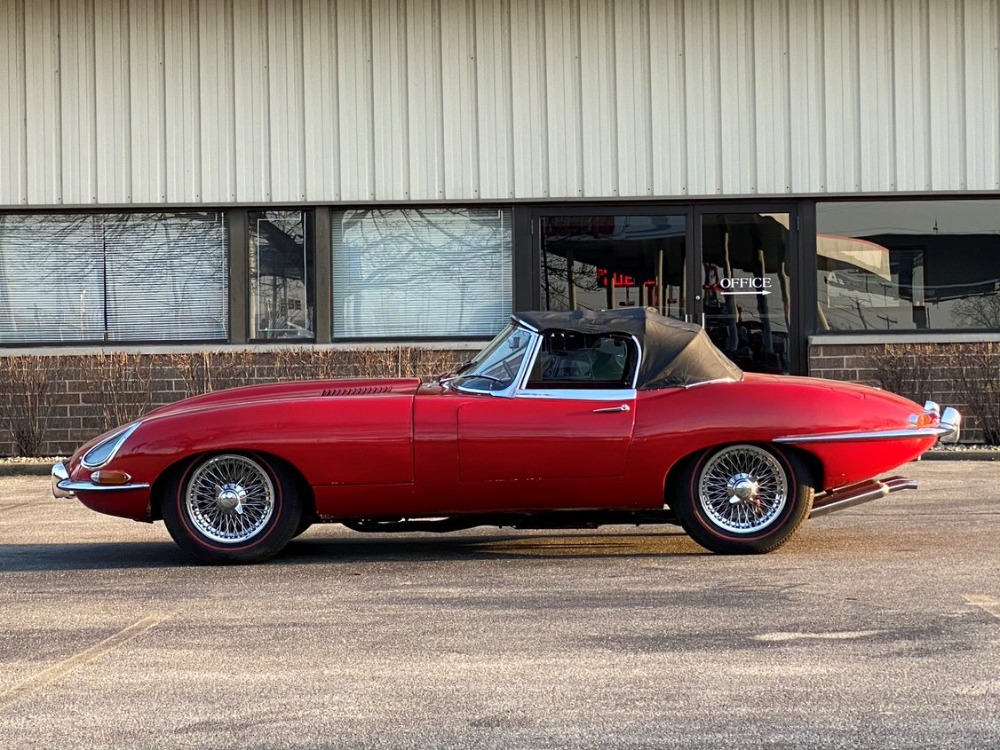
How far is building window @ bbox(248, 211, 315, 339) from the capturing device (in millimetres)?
15742

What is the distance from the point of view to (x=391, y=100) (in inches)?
617

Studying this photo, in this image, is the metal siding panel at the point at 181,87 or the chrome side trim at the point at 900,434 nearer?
the chrome side trim at the point at 900,434

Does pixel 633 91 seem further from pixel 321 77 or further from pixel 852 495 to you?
pixel 852 495

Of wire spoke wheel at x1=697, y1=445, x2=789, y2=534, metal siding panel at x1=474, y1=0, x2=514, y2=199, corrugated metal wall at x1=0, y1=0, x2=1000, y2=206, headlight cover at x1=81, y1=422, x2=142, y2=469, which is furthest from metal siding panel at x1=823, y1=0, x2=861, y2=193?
headlight cover at x1=81, y1=422, x2=142, y2=469

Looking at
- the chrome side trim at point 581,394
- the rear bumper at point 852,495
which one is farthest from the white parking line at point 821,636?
the chrome side trim at point 581,394

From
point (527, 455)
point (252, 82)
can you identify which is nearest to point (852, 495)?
point (527, 455)

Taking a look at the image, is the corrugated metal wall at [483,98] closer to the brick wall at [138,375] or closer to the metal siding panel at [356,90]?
the metal siding panel at [356,90]

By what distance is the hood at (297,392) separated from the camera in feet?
25.5

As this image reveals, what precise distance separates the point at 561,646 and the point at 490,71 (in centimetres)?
A: 1110

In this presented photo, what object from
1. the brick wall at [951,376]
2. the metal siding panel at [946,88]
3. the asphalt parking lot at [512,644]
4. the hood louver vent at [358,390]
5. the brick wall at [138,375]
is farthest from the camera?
the metal siding panel at [946,88]

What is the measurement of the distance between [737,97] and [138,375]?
7.42 m

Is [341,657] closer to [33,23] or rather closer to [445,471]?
[445,471]

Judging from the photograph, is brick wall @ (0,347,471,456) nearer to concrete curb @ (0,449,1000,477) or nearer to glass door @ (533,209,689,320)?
concrete curb @ (0,449,1000,477)

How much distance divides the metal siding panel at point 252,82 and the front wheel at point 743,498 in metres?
9.42
